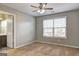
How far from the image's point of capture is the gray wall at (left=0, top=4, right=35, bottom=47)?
8.68ft

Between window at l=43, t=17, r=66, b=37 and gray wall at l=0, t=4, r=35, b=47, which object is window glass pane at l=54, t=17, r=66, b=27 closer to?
window at l=43, t=17, r=66, b=37

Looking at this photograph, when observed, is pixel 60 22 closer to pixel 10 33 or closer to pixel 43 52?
pixel 43 52

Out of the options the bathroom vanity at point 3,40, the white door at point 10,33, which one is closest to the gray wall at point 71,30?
the white door at point 10,33

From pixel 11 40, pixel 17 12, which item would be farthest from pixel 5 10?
pixel 11 40

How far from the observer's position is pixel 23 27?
9.89ft

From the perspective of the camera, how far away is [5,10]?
7.31 ft

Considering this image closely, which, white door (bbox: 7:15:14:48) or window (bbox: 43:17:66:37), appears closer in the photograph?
white door (bbox: 7:15:14:48)

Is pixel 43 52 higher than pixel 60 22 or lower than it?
lower

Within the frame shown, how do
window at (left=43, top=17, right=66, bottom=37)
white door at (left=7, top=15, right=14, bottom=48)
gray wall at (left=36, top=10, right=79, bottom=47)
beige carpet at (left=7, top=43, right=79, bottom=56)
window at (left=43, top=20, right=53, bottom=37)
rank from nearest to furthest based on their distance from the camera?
beige carpet at (left=7, top=43, right=79, bottom=56) < white door at (left=7, top=15, right=14, bottom=48) < gray wall at (left=36, top=10, right=79, bottom=47) < window at (left=43, top=17, right=66, bottom=37) < window at (left=43, top=20, right=53, bottom=37)

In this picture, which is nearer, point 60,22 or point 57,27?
point 57,27

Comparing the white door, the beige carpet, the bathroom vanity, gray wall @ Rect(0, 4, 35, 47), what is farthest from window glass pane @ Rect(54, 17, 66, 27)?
the bathroom vanity

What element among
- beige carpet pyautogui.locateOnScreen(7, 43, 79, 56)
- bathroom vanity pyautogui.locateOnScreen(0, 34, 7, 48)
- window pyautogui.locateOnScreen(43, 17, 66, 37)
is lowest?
beige carpet pyautogui.locateOnScreen(7, 43, 79, 56)

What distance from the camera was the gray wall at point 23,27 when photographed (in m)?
2.64

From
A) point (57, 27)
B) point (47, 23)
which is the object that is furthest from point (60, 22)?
point (47, 23)
